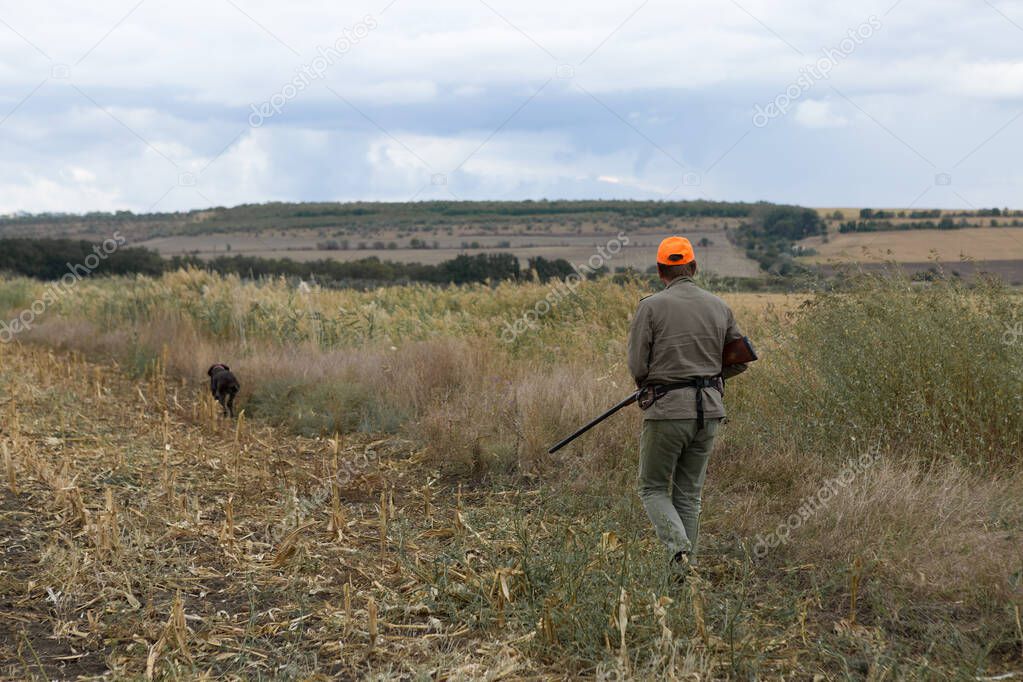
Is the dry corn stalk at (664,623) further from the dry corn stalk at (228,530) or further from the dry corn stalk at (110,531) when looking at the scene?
the dry corn stalk at (110,531)

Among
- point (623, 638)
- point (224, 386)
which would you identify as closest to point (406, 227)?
point (224, 386)

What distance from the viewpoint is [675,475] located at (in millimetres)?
5699

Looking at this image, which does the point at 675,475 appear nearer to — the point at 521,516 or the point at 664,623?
the point at 521,516

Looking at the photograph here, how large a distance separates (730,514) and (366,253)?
51.7 meters

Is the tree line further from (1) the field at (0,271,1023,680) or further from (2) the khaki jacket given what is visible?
(2) the khaki jacket

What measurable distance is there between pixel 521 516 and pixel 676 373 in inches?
65.8

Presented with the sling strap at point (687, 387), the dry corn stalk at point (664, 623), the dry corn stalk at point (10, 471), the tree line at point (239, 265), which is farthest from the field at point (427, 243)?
the dry corn stalk at point (664, 623)

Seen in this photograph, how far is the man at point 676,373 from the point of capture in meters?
5.37

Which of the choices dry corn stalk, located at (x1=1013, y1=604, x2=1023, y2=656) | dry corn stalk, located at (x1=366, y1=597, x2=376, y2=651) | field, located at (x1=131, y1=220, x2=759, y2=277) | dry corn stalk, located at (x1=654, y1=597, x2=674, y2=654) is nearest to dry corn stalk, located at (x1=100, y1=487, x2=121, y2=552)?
dry corn stalk, located at (x1=366, y1=597, x2=376, y2=651)

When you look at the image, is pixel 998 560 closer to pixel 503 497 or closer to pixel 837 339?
pixel 837 339

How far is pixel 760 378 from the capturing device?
27.9ft

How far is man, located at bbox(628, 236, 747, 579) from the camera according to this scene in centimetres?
537

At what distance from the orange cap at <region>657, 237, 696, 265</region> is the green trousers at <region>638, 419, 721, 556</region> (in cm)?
94

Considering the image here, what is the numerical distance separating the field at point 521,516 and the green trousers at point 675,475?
0.30 metres
